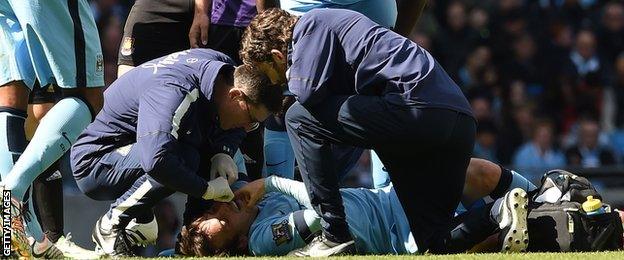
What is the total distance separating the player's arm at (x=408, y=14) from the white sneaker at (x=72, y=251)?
2.35m

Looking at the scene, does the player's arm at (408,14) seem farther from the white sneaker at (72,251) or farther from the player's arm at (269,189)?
the white sneaker at (72,251)

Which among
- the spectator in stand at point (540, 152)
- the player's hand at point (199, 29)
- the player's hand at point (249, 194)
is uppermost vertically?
the player's hand at point (199, 29)

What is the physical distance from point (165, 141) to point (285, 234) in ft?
2.66

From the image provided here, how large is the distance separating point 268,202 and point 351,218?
55cm

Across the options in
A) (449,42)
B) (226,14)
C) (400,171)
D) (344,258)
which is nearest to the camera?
(344,258)

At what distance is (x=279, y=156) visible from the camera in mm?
7422

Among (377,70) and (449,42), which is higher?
(377,70)

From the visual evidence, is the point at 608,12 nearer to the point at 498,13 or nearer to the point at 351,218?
the point at 498,13

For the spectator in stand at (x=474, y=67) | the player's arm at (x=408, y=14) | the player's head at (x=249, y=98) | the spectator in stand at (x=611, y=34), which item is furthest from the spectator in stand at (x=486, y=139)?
the player's head at (x=249, y=98)

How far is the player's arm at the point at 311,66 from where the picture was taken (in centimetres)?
611

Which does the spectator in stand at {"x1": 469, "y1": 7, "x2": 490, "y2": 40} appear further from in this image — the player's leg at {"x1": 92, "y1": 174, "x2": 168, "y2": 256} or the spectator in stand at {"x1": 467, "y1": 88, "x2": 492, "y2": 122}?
the player's leg at {"x1": 92, "y1": 174, "x2": 168, "y2": 256}

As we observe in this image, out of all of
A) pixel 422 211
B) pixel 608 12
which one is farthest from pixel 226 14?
pixel 608 12

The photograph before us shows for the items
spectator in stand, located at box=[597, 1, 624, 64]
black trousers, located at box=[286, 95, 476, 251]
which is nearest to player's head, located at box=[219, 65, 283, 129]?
black trousers, located at box=[286, 95, 476, 251]

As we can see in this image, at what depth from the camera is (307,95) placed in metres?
6.12
